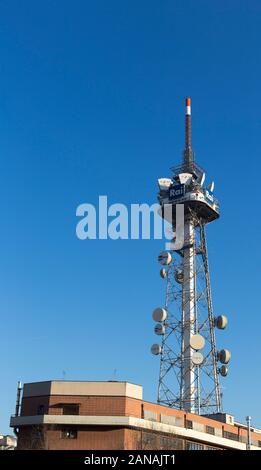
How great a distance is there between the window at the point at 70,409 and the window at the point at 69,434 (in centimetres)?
194

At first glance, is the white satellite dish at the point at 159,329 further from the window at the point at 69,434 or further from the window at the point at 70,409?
the window at the point at 69,434

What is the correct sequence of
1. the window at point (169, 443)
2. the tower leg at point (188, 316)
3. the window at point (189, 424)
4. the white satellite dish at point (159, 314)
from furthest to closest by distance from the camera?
the white satellite dish at point (159, 314) → the tower leg at point (188, 316) → the window at point (189, 424) → the window at point (169, 443)

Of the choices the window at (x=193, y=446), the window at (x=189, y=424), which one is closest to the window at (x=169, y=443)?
the window at (x=193, y=446)

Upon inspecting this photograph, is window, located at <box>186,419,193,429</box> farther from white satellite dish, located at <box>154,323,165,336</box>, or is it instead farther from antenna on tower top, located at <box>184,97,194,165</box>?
antenna on tower top, located at <box>184,97,194,165</box>

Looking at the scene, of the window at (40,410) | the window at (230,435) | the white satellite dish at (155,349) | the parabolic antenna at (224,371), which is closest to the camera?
the window at (40,410)

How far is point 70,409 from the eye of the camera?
60.7m

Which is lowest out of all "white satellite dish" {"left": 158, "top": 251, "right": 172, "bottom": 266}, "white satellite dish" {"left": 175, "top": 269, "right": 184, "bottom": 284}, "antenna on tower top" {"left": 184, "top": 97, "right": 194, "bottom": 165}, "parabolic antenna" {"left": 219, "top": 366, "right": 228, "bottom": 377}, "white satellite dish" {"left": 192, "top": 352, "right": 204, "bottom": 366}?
"parabolic antenna" {"left": 219, "top": 366, "right": 228, "bottom": 377}

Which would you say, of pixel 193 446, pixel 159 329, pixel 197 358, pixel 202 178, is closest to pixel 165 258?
pixel 159 329

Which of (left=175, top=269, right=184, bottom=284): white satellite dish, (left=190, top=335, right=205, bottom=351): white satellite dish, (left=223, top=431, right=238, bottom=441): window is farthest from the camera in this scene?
(left=175, top=269, right=184, bottom=284): white satellite dish

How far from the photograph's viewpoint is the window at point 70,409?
198 ft

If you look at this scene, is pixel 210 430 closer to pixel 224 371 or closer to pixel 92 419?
pixel 224 371

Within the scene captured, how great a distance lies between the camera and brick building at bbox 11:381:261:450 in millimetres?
58125

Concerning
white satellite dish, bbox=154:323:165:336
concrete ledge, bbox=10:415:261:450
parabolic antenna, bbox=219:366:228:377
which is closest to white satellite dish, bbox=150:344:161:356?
white satellite dish, bbox=154:323:165:336
